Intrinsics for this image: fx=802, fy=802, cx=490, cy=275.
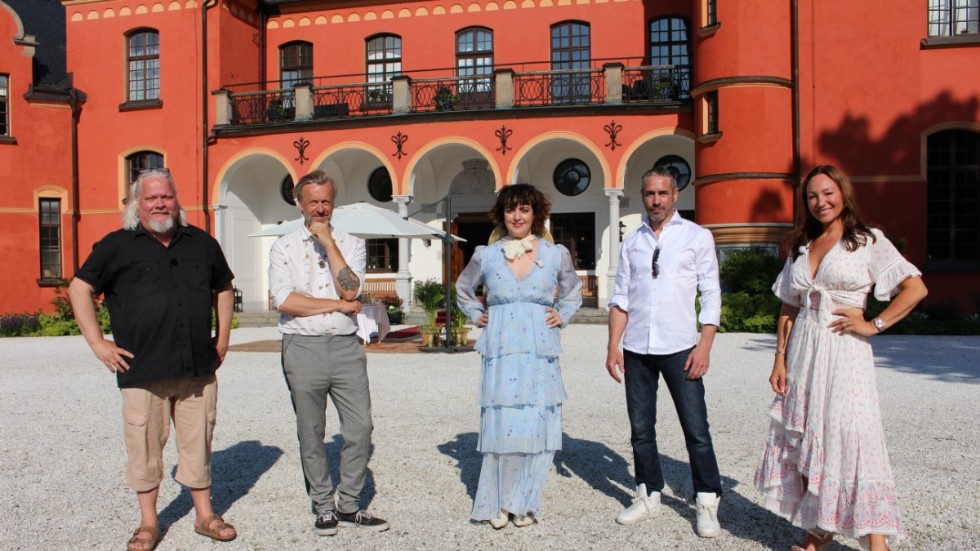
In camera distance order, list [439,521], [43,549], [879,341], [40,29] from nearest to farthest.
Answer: [43,549] < [439,521] < [879,341] < [40,29]

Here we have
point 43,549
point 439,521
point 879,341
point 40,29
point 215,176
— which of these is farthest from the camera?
point 40,29

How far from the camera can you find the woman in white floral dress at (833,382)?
3377mm

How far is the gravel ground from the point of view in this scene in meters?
4.00

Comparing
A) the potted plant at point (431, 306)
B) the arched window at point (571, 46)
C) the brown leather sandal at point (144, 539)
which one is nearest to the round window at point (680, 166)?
the arched window at point (571, 46)

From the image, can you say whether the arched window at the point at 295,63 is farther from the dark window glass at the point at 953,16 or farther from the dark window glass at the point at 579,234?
the dark window glass at the point at 953,16

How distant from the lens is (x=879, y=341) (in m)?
13.4

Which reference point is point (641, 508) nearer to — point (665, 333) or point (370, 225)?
point (665, 333)

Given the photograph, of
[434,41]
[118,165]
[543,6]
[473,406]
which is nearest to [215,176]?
[118,165]

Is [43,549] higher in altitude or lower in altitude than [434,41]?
lower

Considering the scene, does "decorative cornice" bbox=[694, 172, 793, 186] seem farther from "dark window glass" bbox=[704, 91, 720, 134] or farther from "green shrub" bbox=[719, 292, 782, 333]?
"green shrub" bbox=[719, 292, 782, 333]

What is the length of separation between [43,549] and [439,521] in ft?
6.31

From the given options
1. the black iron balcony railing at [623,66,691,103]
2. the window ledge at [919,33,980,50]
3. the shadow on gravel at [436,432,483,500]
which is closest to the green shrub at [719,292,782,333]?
the black iron balcony railing at [623,66,691,103]

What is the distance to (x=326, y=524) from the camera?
13.2 feet

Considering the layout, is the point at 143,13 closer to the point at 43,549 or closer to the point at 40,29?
the point at 40,29
